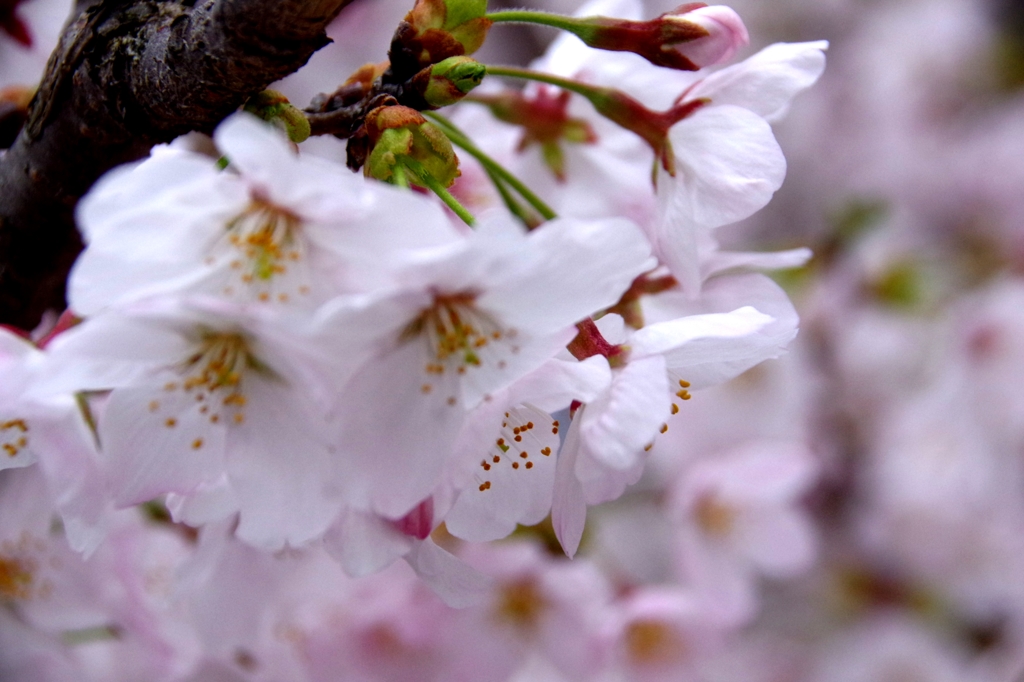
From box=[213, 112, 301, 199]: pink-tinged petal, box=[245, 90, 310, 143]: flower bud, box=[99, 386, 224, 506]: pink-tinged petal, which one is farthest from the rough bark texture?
box=[99, 386, 224, 506]: pink-tinged petal

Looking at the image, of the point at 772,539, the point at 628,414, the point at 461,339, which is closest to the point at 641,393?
the point at 628,414

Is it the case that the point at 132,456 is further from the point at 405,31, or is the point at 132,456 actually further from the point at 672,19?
the point at 672,19

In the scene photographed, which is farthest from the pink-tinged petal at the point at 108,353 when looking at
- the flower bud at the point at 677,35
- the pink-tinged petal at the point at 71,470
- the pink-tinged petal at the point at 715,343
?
the flower bud at the point at 677,35

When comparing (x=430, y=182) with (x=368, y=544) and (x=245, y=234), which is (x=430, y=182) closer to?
A: (x=245, y=234)

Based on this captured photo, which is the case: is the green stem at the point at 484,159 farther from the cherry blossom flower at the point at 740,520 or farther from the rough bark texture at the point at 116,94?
the cherry blossom flower at the point at 740,520

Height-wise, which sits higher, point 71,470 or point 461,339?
point 461,339
